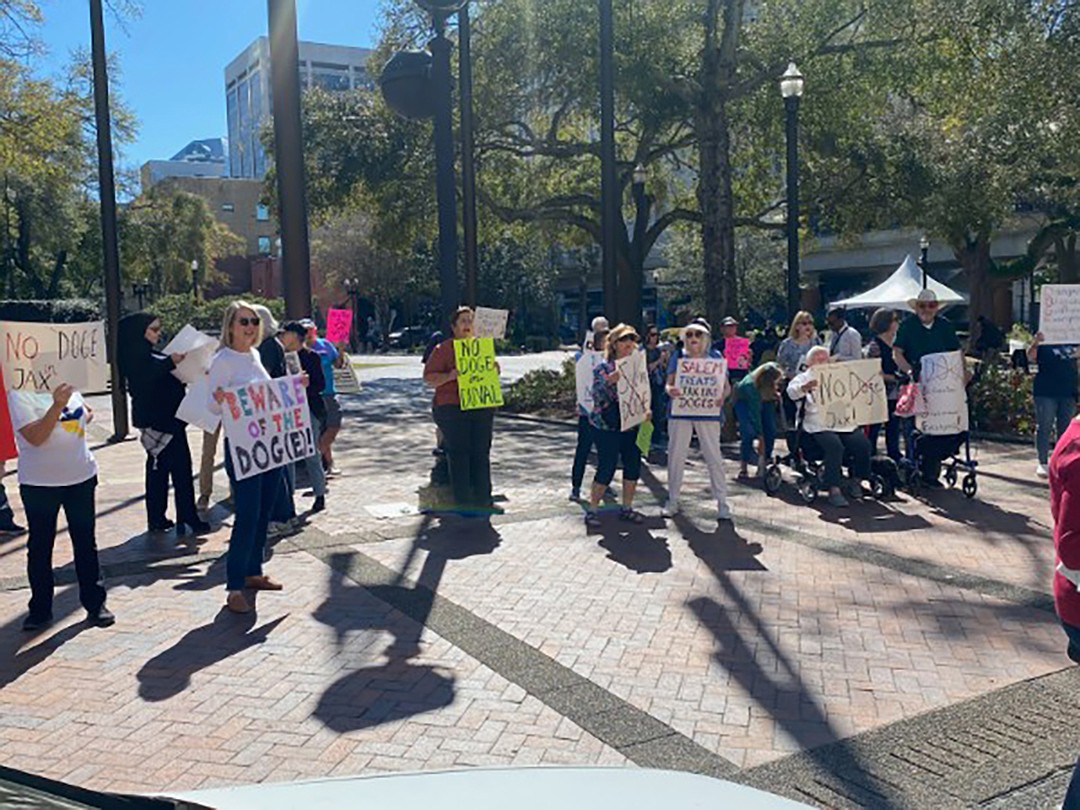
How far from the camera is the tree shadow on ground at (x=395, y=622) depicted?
4.58 m

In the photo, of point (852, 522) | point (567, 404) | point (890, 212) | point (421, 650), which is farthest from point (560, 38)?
point (421, 650)

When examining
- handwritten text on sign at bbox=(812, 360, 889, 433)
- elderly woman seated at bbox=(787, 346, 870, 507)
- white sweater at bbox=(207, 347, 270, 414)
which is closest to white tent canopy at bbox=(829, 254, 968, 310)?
handwritten text on sign at bbox=(812, 360, 889, 433)

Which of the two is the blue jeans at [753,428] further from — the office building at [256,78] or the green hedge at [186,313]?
the office building at [256,78]

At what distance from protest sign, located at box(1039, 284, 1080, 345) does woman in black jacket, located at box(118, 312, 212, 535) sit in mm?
7786

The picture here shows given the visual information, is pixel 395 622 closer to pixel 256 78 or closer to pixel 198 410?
pixel 198 410

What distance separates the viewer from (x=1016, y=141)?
63.1ft

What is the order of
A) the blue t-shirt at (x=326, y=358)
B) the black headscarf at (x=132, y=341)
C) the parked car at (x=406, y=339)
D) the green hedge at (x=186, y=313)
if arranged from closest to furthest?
1. the black headscarf at (x=132, y=341)
2. the blue t-shirt at (x=326, y=358)
3. the green hedge at (x=186, y=313)
4. the parked car at (x=406, y=339)

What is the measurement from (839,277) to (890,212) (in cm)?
3965

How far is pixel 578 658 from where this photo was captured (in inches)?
205

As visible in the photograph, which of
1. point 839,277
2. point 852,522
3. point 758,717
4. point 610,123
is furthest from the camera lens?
point 839,277

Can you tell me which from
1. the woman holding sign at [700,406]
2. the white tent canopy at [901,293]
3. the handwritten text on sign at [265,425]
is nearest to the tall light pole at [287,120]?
the handwritten text on sign at [265,425]

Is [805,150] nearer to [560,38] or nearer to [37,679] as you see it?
[560,38]

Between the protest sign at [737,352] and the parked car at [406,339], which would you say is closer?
the protest sign at [737,352]

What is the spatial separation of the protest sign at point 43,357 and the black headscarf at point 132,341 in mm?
1438
